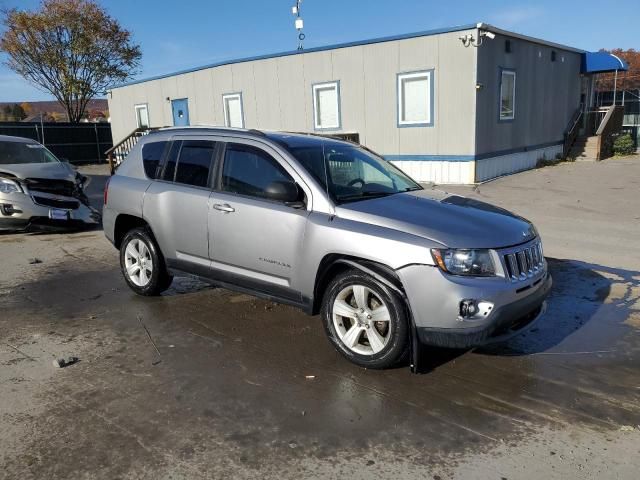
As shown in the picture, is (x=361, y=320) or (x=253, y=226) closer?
(x=361, y=320)

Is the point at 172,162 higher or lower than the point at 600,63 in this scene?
lower

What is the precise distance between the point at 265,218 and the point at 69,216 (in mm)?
6734

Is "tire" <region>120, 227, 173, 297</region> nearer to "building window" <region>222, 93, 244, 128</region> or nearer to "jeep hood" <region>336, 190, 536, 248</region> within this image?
"jeep hood" <region>336, 190, 536, 248</region>

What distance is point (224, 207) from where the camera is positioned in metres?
4.89

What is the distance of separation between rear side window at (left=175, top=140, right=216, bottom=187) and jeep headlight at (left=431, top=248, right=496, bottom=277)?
95.9 inches

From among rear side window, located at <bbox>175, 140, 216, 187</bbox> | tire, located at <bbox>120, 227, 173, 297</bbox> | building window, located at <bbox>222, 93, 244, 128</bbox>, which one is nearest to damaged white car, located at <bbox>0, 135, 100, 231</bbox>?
tire, located at <bbox>120, 227, 173, 297</bbox>

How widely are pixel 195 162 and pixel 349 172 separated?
5.10 ft

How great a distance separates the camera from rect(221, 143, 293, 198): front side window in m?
4.71

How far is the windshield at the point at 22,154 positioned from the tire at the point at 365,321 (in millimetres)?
8257

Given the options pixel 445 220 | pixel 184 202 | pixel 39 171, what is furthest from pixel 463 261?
pixel 39 171

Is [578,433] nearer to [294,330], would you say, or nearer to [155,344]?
[294,330]

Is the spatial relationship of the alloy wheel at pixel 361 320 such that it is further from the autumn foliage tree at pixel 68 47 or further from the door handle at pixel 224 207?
the autumn foliage tree at pixel 68 47

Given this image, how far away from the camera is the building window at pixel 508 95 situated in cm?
1562

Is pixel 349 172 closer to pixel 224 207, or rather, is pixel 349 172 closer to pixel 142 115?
pixel 224 207
